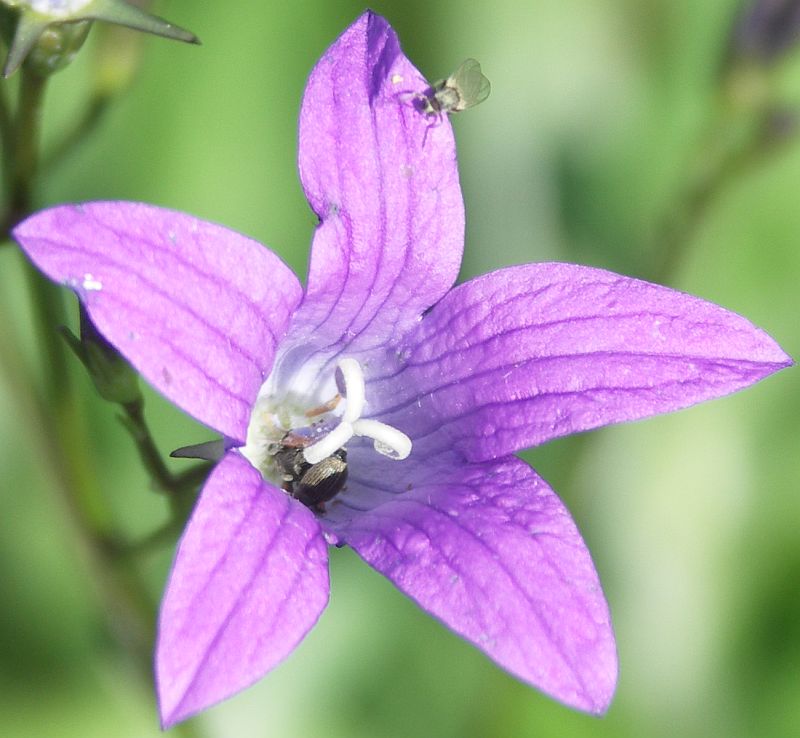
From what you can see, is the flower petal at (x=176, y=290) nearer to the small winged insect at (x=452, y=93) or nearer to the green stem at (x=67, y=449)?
the small winged insect at (x=452, y=93)

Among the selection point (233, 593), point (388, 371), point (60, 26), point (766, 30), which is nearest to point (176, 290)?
point (233, 593)

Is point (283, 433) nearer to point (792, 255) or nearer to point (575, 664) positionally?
point (575, 664)

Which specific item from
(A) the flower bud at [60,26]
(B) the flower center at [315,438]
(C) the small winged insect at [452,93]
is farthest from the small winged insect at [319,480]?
(A) the flower bud at [60,26]

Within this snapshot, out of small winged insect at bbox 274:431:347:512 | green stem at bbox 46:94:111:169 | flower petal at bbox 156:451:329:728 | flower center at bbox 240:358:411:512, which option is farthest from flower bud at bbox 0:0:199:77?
small winged insect at bbox 274:431:347:512

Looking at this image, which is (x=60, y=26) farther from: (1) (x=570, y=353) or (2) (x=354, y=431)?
(1) (x=570, y=353)

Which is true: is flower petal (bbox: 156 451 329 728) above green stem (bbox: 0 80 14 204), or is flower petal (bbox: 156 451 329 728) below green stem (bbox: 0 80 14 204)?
below

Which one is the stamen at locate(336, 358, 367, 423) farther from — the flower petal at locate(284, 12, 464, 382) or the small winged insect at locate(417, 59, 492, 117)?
the small winged insect at locate(417, 59, 492, 117)

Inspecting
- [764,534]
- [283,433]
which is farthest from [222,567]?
[764,534]
